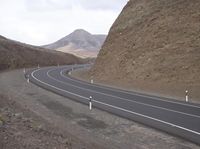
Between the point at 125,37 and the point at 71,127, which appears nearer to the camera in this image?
the point at 71,127

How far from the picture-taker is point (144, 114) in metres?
18.9

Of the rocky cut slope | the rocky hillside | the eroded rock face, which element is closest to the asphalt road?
the rocky cut slope

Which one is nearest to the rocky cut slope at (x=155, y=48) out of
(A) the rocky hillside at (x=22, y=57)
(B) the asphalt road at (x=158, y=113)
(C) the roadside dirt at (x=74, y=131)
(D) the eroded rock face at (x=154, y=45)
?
(D) the eroded rock face at (x=154, y=45)

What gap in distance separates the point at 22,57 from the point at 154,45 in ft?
145

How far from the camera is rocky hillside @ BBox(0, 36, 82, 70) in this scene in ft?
219

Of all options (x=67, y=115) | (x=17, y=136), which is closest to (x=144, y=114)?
(x=67, y=115)

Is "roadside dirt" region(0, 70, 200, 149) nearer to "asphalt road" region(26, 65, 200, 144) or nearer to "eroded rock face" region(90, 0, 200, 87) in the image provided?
"asphalt road" region(26, 65, 200, 144)

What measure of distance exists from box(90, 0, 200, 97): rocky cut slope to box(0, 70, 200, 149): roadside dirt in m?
14.1

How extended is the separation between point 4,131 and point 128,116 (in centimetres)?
777

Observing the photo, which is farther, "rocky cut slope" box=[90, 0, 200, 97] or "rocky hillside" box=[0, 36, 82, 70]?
"rocky hillside" box=[0, 36, 82, 70]

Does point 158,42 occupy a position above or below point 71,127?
above

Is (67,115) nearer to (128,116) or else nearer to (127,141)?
(128,116)

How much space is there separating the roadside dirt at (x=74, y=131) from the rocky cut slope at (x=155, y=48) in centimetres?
1412

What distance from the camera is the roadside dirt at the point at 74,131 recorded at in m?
12.3
